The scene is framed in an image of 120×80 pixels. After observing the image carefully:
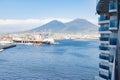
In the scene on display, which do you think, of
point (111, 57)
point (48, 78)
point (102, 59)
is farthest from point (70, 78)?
point (111, 57)

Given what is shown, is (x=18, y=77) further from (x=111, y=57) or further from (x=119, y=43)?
(x=119, y=43)

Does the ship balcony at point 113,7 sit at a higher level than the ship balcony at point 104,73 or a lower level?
higher

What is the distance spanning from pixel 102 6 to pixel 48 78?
35779 mm

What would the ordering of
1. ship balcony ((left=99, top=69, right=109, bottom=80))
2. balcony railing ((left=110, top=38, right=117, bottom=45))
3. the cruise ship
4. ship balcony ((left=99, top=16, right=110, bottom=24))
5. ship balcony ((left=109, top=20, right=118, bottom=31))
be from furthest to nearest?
1. ship balcony ((left=99, top=16, right=110, bottom=24))
2. ship balcony ((left=99, top=69, right=109, bottom=80))
3. balcony railing ((left=110, top=38, right=117, bottom=45))
4. the cruise ship
5. ship balcony ((left=109, top=20, right=118, bottom=31))

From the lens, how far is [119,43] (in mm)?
18828

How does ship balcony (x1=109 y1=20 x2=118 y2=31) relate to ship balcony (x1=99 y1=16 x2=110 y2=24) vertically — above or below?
below

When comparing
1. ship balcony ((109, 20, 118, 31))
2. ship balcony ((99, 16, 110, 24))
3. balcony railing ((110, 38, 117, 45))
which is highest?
ship balcony ((99, 16, 110, 24))

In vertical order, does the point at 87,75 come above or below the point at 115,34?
below

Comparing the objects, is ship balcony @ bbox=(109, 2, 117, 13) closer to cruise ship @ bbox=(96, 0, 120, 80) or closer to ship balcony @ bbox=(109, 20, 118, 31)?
cruise ship @ bbox=(96, 0, 120, 80)

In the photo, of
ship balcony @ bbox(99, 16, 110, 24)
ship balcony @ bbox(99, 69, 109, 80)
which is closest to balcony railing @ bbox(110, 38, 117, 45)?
ship balcony @ bbox(99, 16, 110, 24)

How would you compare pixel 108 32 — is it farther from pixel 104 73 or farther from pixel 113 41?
pixel 113 41

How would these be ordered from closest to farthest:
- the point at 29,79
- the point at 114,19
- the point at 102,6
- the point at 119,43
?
the point at 119,43 < the point at 114,19 < the point at 102,6 < the point at 29,79

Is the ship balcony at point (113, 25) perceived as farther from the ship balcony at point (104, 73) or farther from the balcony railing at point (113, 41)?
the ship balcony at point (104, 73)

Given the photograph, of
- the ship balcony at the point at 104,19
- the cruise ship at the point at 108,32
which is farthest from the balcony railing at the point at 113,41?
the ship balcony at the point at 104,19
